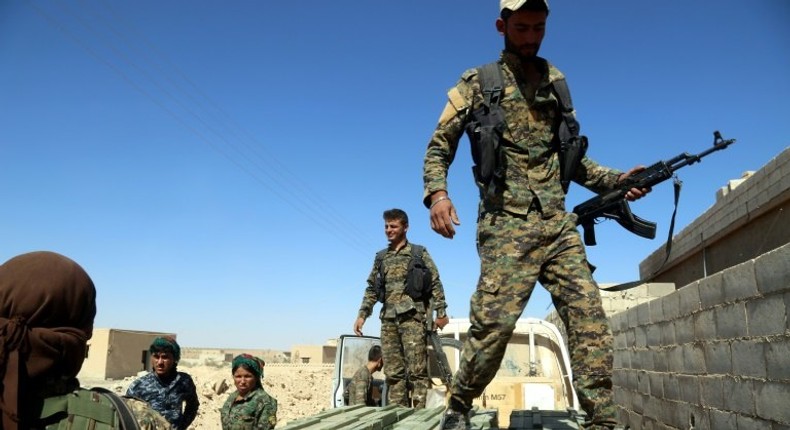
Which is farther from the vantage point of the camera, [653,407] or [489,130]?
[653,407]

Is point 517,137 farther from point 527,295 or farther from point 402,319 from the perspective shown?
point 402,319

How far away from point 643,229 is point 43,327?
3.34 m

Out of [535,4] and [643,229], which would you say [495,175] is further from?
[643,229]

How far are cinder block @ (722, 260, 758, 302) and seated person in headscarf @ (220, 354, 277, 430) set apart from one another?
3144 mm

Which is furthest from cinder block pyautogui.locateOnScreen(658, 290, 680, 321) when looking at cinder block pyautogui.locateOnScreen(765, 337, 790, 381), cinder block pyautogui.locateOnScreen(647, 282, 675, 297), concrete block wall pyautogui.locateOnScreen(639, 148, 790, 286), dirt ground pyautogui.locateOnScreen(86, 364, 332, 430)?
dirt ground pyautogui.locateOnScreen(86, 364, 332, 430)

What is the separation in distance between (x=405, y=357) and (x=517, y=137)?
10.8 feet

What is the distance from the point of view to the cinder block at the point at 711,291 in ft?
13.1

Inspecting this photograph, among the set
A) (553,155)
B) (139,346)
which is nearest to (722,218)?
(553,155)

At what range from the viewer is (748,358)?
11.8 feet

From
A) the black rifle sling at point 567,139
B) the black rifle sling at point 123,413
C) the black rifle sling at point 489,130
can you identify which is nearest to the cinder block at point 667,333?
the black rifle sling at point 567,139

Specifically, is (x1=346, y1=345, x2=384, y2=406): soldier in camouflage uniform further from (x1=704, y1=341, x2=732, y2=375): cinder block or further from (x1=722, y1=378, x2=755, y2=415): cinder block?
(x1=722, y1=378, x2=755, y2=415): cinder block

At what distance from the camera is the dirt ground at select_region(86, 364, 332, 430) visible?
1465 centimetres

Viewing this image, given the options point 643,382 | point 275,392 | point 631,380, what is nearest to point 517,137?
point 643,382

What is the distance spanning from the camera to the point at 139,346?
1934cm
